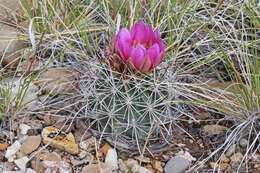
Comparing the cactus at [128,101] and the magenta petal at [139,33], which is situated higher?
the magenta petal at [139,33]

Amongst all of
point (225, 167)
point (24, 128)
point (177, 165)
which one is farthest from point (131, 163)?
point (24, 128)

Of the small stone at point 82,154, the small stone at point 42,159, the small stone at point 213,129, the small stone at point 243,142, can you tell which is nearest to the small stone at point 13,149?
the small stone at point 42,159

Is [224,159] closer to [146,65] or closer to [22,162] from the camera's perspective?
[146,65]

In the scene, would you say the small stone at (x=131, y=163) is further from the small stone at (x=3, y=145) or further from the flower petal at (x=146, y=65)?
the small stone at (x=3, y=145)

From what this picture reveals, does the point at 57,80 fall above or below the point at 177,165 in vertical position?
above

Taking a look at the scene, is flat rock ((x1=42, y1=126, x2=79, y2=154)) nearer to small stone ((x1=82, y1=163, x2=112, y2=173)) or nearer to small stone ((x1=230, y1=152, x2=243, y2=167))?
small stone ((x1=82, y1=163, x2=112, y2=173))

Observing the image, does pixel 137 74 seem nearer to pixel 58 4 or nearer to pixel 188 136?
pixel 188 136
